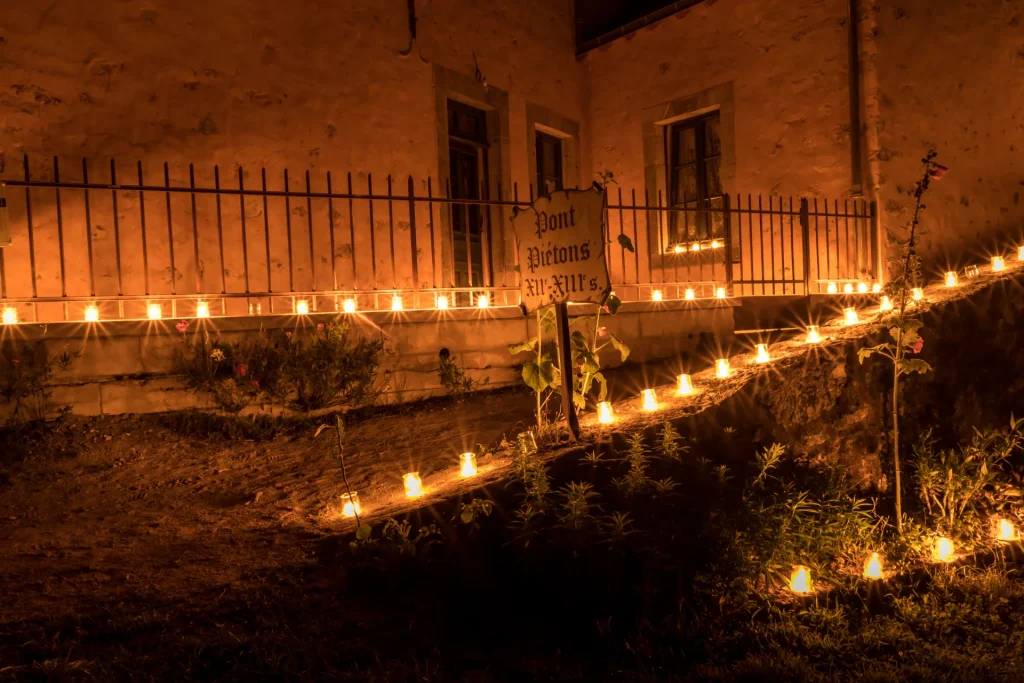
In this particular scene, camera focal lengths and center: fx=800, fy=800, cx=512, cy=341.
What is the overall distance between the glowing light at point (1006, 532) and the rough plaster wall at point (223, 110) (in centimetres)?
470

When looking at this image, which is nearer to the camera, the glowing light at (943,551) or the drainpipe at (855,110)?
the glowing light at (943,551)

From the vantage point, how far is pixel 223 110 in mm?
7098

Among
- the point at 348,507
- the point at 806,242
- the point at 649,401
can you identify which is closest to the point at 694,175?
the point at 806,242

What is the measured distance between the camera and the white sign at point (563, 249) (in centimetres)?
395

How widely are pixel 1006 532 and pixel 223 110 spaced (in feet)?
21.9

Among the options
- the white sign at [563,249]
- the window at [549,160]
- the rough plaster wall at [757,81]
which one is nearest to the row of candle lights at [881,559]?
the white sign at [563,249]

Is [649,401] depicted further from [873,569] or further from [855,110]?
[855,110]

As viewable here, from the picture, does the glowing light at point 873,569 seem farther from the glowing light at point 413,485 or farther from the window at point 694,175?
the window at point 694,175

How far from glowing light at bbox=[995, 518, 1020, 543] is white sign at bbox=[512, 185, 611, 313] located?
258cm

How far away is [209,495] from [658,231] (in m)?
7.54

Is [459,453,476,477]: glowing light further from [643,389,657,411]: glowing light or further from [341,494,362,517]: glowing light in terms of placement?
[643,389,657,411]: glowing light

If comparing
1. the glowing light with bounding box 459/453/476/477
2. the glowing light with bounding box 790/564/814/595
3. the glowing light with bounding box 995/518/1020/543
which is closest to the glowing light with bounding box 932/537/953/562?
the glowing light with bounding box 995/518/1020/543

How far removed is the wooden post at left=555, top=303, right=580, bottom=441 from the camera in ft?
13.4

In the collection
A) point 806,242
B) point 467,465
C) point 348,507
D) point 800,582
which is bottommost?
point 800,582
